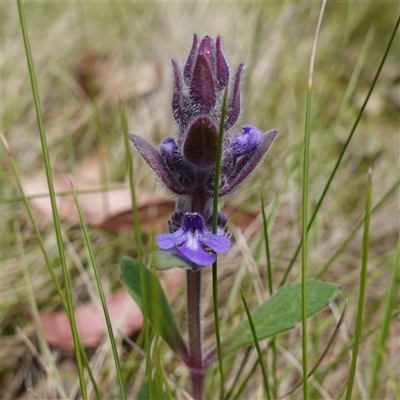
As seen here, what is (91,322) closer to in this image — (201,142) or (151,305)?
(151,305)

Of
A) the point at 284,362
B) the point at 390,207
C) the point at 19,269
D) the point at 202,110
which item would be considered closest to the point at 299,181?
the point at 390,207

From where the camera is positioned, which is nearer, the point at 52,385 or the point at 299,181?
the point at 52,385

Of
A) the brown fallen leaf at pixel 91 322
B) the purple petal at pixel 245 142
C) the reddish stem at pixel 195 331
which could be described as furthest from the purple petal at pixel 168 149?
the brown fallen leaf at pixel 91 322

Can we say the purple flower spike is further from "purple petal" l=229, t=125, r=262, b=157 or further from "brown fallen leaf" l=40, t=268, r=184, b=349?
"brown fallen leaf" l=40, t=268, r=184, b=349

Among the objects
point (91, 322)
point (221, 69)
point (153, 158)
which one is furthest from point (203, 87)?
point (91, 322)

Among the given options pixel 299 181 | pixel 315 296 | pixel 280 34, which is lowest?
pixel 299 181

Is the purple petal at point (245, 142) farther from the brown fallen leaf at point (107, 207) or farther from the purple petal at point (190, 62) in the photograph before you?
the brown fallen leaf at point (107, 207)

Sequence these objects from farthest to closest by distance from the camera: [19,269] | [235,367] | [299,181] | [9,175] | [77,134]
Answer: [77,134], [299,181], [9,175], [19,269], [235,367]

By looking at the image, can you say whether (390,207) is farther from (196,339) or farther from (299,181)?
(196,339)
